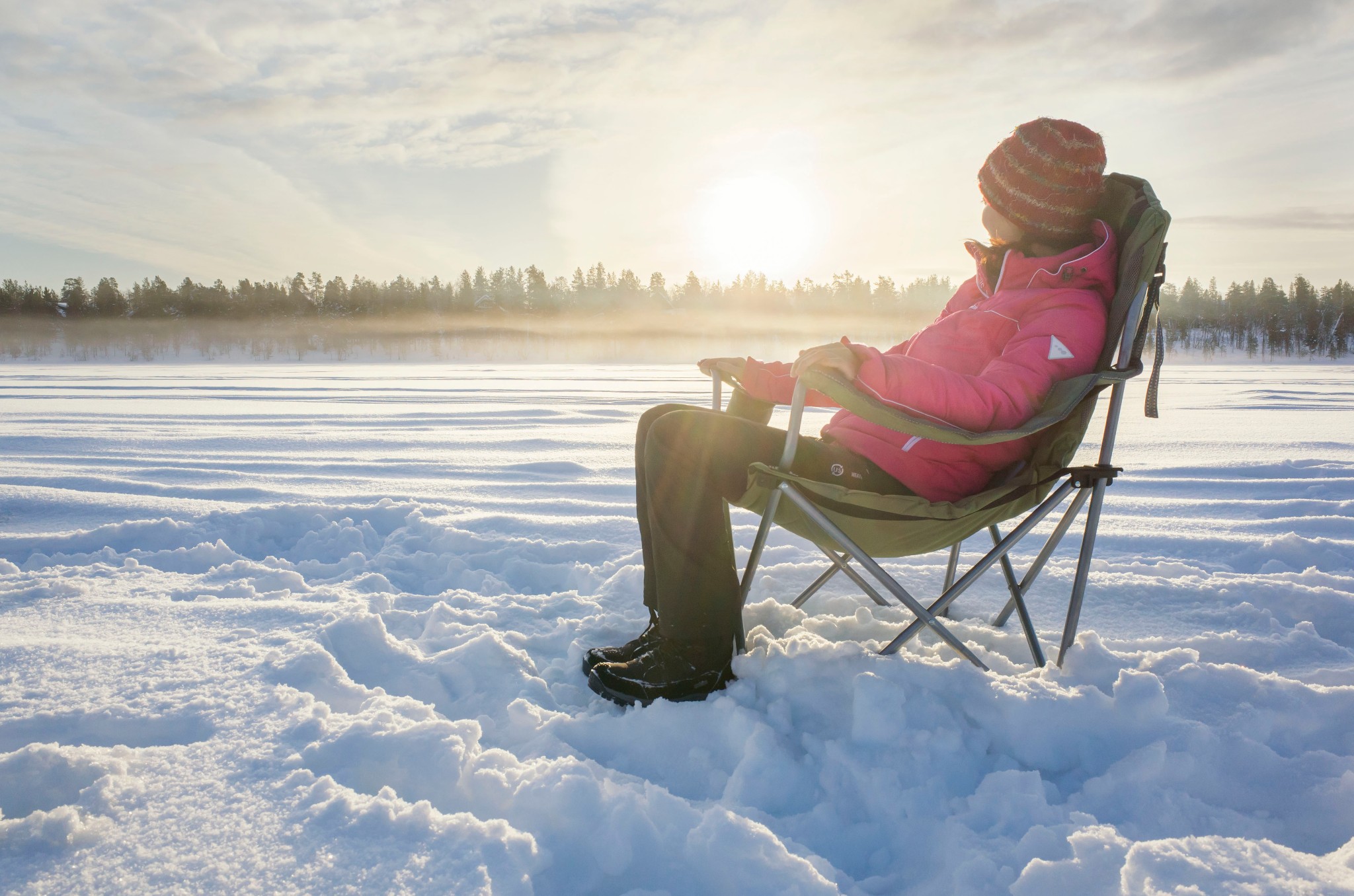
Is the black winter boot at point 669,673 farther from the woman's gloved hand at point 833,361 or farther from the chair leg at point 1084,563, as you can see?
the chair leg at point 1084,563

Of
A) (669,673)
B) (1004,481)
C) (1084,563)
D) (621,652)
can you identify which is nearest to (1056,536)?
(1084,563)

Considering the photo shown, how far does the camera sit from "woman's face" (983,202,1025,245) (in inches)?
73.2

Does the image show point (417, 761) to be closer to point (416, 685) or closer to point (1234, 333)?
point (416, 685)

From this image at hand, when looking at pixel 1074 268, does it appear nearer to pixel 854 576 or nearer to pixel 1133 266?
pixel 1133 266

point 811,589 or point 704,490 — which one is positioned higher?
point 704,490

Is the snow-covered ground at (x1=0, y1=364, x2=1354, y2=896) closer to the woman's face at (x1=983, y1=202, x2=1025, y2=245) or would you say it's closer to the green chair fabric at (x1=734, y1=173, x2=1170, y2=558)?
the green chair fabric at (x1=734, y1=173, x2=1170, y2=558)

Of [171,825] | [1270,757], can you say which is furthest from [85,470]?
[1270,757]

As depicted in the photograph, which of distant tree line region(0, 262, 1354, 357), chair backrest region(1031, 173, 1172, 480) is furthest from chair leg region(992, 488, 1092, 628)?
distant tree line region(0, 262, 1354, 357)

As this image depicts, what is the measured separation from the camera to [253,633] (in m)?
1.98

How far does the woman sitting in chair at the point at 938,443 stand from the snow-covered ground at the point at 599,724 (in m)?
0.16

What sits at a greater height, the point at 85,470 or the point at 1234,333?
the point at 1234,333

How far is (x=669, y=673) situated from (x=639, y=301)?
8231cm

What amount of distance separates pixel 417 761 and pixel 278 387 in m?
14.6

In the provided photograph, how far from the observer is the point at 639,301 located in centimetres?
8194
